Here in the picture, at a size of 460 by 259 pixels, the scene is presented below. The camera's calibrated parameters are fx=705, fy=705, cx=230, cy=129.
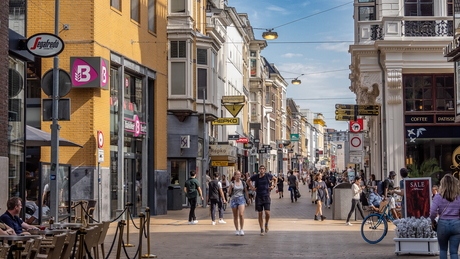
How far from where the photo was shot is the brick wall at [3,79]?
13.0 metres

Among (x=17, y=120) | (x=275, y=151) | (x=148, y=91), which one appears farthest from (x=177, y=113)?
(x=275, y=151)

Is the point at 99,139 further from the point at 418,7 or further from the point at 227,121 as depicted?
the point at 227,121

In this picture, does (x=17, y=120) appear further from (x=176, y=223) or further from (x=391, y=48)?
(x=391, y=48)

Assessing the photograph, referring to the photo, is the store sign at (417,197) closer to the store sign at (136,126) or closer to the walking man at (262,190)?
the walking man at (262,190)

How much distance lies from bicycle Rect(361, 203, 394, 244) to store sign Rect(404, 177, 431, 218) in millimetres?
1057

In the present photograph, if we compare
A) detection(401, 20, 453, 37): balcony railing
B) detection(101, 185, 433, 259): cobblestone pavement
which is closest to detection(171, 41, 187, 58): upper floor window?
detection(401, 20, 453, 37): balcony railing

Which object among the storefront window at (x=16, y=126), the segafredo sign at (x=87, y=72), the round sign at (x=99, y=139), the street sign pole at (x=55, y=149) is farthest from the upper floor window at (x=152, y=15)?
the street sign pole at (x=55, y=149)

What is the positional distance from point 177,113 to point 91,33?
12.1m

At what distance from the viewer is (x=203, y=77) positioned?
3600 centimetres

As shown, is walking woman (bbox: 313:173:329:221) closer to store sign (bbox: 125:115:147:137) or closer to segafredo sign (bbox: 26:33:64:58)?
store sign (bbox: 125:115:147:137)

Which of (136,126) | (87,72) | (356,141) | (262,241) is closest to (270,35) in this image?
(356,141)

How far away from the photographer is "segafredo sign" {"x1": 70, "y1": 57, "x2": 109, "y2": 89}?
21.1m

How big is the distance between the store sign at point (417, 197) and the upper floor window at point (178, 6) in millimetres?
19663

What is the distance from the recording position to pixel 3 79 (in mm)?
13086
